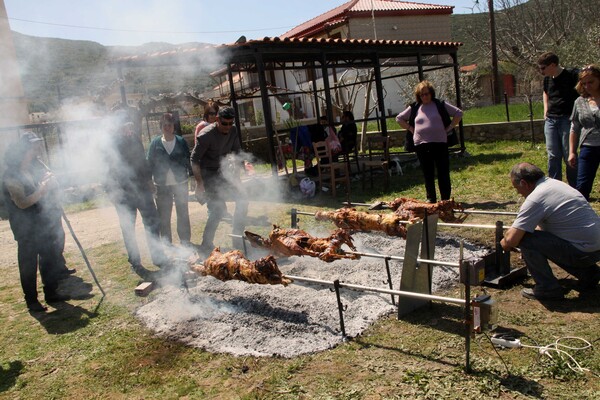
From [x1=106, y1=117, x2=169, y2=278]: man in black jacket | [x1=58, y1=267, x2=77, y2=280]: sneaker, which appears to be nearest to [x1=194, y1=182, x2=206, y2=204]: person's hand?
[x1=106, y1=117, x2=169, y2=278]: man in black jacket

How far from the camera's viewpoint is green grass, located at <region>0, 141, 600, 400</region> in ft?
10.5

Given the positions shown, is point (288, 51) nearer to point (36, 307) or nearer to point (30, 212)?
point (30, 212)

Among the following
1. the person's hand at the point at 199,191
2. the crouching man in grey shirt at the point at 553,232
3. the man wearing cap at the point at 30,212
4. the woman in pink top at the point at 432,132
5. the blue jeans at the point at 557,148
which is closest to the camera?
the crouching man in grey shirt at the point at 553,232

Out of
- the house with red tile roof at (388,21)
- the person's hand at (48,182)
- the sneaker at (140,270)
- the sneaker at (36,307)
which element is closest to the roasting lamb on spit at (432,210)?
the sneaker at (140,270)

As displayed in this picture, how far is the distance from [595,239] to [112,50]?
10.4 metres

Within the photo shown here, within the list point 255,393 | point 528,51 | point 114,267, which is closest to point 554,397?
point 255,393

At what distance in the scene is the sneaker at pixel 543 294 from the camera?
424 centimetres

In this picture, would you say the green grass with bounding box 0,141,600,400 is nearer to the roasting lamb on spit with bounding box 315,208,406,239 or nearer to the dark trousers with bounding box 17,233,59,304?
the dark trousers with bounding box 17,233,59,304

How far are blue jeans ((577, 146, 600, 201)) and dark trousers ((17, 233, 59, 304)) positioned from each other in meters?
6.74

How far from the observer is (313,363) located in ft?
12.2

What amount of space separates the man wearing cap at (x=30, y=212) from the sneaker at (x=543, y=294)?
17.1 feet

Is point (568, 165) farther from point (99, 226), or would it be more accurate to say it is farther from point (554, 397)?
point (99, 226)

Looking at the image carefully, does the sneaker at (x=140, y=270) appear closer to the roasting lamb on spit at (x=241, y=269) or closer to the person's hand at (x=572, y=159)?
the roasting lamb on spit at (x=241, y=269)

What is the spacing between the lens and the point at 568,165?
703 cm
